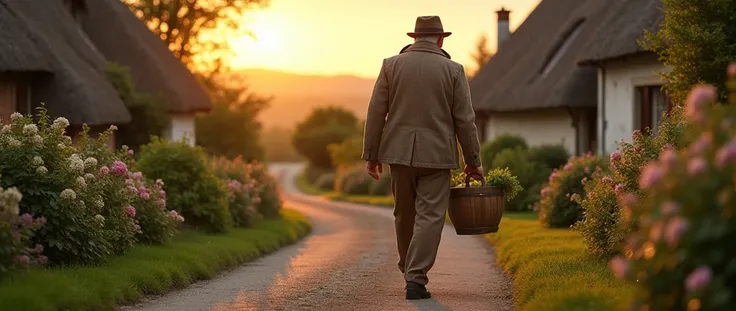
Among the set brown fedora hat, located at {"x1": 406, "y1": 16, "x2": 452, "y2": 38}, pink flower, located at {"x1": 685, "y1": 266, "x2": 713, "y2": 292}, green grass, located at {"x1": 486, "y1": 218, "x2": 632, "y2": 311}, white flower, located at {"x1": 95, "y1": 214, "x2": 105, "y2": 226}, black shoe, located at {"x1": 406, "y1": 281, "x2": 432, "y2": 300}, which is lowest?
black shoe, located at {"x1": 406, "y1": 281, "x2": 432, "y2": 300}

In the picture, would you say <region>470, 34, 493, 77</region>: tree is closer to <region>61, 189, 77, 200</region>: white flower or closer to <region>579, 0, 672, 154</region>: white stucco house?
<region>579, 0, 672, 154</region>: white stucco house

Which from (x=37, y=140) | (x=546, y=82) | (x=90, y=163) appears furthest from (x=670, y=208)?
(x=546, y=82)

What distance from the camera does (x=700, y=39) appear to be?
12.6 m

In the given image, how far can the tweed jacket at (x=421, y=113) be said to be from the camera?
8867 mm

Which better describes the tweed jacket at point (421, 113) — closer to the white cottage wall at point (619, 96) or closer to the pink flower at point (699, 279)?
the pink flower at point (699, 279)

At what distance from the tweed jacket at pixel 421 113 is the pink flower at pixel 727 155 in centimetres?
457

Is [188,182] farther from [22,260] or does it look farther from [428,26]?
[22,260]

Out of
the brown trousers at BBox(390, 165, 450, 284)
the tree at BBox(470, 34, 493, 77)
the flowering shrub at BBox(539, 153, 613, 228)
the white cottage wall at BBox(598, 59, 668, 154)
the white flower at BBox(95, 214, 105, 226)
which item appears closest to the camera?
the brown trousers at BBox(390, 165, 450, 284)

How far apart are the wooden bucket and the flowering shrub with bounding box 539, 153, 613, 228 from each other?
26.8ft

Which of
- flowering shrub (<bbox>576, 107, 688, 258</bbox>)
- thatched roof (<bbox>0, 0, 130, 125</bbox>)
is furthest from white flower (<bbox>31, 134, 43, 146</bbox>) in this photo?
thatched roof (<bbox>0, 0, 130, 125</bbox>)

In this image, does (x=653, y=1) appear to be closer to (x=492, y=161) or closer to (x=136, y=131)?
(x=492, y=161)

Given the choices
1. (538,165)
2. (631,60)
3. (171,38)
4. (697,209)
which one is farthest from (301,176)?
(697,209)

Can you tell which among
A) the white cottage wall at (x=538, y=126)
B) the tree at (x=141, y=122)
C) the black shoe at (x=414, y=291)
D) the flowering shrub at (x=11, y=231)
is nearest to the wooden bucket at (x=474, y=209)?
the black shoe at (x=414, y=291)

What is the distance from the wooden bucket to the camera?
902 cm
